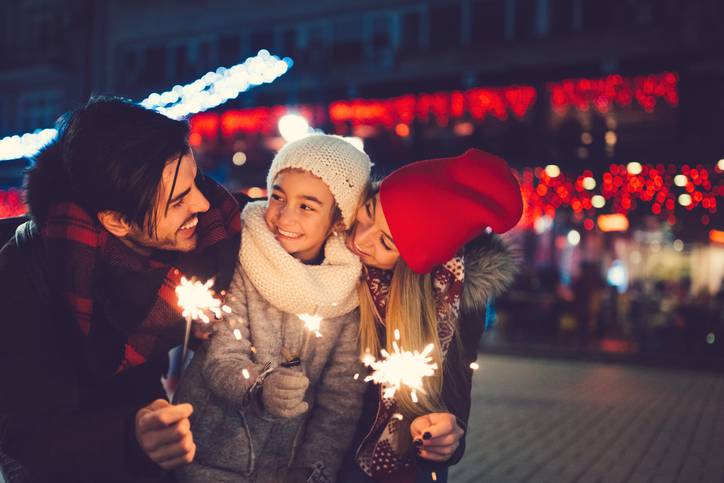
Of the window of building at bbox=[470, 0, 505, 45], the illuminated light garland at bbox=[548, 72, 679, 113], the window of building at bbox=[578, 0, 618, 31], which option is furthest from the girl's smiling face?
the window of building at bbox=[470, 0, 505, 45]

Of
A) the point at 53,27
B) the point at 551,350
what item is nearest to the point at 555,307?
the point at 551,350

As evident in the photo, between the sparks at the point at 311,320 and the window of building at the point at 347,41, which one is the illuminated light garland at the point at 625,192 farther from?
the sparks at the point at 311,320

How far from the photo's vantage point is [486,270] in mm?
2822

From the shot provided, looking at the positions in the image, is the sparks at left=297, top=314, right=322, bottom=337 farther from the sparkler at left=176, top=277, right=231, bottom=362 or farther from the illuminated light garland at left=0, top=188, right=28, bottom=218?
the illuminated light garland at left=0, top=188, right=28, bottom=218

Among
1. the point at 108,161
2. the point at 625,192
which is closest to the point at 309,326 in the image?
the point at 108,161

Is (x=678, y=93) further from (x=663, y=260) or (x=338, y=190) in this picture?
Result: (x=338, y=190)

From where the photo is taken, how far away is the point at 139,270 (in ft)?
7.50

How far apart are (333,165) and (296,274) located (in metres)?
0.55

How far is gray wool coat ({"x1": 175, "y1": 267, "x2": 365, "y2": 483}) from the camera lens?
2.36 meters

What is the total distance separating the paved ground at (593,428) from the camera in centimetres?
593

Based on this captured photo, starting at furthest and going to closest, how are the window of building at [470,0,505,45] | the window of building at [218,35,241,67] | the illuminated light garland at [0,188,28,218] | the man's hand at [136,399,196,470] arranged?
the window of building at [218,35,241,67], the illuminated light garland at [0,188,28,218], the window of building at [470,0,505,45], the man's hand at [136,399,196,470]

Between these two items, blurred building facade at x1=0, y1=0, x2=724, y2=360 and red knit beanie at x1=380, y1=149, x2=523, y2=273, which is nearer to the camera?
red knit beanie at x1=380, y1=149, x2=523, y2=273

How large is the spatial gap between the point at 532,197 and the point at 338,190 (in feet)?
43.5

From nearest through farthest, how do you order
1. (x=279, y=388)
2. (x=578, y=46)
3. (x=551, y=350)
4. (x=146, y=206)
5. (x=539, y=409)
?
(x=279, y=388)
(x=146, y=206)
(x=539, y=409)
(x=551, y=350)
(x=578, y=46)
